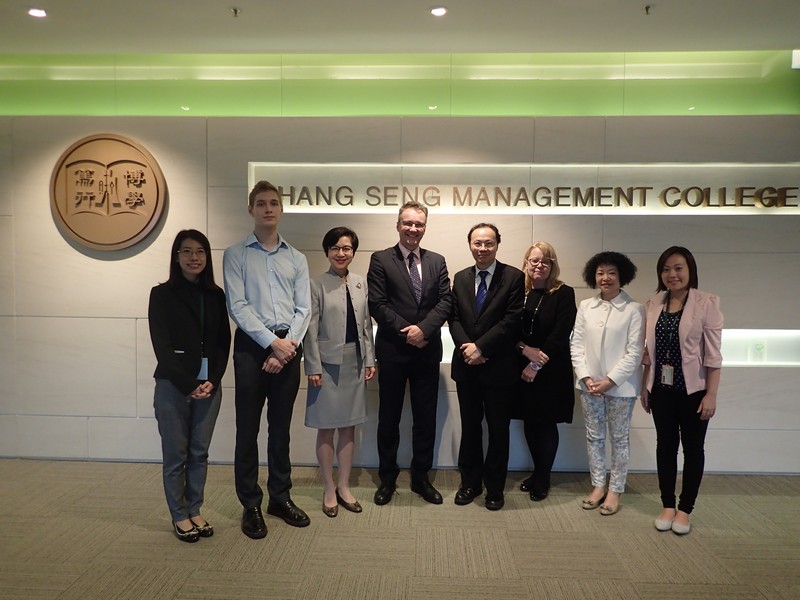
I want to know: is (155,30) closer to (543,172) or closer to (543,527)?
(543,172)

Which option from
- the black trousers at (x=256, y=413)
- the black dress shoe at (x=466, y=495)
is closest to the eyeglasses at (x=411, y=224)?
the black trousers at (x=256, y=413)

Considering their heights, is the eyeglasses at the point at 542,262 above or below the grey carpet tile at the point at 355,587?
above

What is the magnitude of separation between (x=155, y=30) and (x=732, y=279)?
14.1 ft

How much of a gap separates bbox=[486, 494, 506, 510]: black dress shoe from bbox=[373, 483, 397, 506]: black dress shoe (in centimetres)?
60

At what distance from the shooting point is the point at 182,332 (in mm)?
3014

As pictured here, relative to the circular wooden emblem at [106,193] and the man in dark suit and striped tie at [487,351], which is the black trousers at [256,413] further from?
the circular wooden emblem at [106,193]

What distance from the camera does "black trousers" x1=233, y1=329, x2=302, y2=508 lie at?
3.16m

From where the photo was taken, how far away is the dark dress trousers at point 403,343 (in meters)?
3.50

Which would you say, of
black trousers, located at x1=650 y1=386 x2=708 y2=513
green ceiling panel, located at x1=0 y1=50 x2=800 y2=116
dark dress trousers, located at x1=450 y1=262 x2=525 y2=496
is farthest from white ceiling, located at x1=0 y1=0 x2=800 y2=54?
black trousers, located at x1=650 y1=386 x2=708 y2=513

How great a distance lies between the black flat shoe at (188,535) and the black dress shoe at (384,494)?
1.08 metres

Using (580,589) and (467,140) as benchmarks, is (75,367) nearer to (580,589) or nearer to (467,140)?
(467,140)

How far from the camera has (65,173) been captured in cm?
430

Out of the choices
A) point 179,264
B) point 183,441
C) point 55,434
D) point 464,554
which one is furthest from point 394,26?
point 55,434

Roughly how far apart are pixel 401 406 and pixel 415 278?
0.81m
